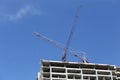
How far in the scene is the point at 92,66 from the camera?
183375mm

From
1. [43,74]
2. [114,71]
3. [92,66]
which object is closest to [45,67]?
[43,74]

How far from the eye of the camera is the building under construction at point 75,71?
569 feet

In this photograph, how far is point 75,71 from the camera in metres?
181

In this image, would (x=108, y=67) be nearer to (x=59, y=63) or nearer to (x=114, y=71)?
(x=114, y=71)

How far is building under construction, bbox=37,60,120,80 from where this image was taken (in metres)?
173

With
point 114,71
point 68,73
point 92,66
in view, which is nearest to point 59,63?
point 68,73

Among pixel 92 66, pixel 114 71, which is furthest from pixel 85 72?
pixel 114 71

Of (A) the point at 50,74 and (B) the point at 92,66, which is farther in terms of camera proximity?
(B) the point at 92,66

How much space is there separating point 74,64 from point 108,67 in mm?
19737

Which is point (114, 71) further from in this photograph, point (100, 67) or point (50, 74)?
point (50, 74)

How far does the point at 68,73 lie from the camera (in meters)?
177

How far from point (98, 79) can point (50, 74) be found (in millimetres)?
28491

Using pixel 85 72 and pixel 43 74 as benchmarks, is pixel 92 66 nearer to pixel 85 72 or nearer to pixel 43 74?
pixel 85 72

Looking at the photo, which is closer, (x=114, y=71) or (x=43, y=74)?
(x=43, y=74)
